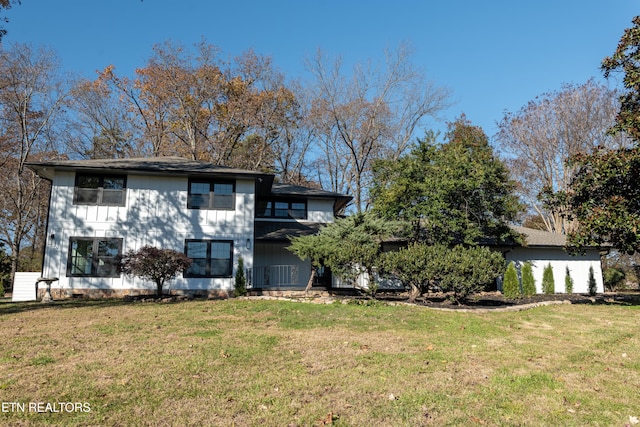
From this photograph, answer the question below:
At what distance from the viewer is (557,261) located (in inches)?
769

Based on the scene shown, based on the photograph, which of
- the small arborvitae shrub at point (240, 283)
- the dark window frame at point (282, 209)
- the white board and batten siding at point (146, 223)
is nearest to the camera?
the small arborvitae shrub at point (240, 283)

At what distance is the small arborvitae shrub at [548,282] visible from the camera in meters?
18.6

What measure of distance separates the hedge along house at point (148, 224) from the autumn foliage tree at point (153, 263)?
2.18 metres

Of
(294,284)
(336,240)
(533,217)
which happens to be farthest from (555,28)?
(533,217)

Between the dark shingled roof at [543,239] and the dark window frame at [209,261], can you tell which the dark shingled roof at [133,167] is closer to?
the dark window frame at [209,261]

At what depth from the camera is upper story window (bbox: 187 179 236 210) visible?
15.9 m

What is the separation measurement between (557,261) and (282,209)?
13.1 meters

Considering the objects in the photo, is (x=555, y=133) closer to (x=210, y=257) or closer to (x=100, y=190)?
(x=210, y=257)

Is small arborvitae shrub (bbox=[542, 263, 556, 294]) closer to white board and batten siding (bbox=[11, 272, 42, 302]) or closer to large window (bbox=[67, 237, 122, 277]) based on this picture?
large window (bbox=[67, 237, 122, 277])

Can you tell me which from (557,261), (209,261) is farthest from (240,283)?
(557,261)

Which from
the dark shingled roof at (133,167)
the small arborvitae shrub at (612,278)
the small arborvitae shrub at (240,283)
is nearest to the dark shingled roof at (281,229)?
the small arborvitae shrub at (240,283)

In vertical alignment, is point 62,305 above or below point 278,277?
below

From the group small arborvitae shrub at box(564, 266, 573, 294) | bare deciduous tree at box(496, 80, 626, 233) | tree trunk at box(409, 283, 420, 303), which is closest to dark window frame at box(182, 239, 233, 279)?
tree trunk at box(409, 283, 420, 303)

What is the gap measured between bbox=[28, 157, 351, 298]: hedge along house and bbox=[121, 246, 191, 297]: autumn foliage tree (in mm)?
2180
